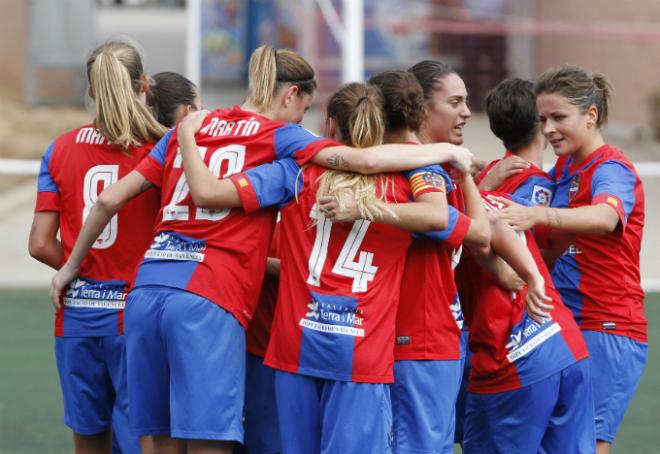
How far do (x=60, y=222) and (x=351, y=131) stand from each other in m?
1.22

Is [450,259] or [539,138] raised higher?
[539,138]

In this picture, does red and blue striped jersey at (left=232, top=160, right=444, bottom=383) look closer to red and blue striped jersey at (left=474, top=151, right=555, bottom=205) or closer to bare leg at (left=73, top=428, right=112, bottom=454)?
red and blue striped jersey at (left=474, top=151, right=555, bottom=205)

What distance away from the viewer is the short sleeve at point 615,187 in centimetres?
394

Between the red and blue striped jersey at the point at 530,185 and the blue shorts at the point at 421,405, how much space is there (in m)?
0.80

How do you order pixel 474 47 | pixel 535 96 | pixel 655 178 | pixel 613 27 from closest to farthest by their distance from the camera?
pixel 535 96, pixel 655 178, pixel 613 27, pixel 474 47

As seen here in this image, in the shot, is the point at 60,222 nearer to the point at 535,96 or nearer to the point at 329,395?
the point at 329,395

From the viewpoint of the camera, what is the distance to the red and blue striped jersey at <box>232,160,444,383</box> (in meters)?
3.51

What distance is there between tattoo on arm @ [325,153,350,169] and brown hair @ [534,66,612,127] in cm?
92

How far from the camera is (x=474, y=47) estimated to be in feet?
57.3

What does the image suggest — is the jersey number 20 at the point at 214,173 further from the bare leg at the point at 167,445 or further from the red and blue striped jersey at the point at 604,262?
the red and blue striped jersey at the point at 604,262

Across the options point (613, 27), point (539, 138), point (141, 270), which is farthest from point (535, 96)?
point (613, 27)

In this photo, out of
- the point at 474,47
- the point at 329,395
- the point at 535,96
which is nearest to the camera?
the point at 329,395

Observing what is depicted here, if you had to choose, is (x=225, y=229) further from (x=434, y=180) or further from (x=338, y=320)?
(x=434, y=180)

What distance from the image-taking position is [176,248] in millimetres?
3758
